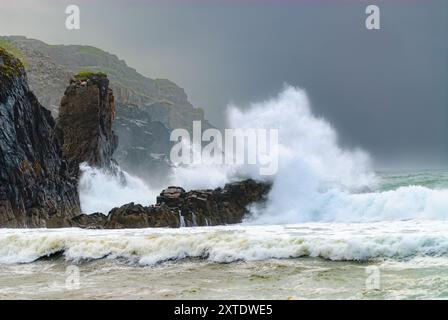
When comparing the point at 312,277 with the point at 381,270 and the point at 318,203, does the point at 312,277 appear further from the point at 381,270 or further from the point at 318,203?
the point at 318,203

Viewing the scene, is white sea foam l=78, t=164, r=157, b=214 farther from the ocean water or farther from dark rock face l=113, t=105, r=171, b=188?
dark rock face l=113, t=105, r=171, b=188

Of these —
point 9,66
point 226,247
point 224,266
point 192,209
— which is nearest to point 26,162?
point 9,66

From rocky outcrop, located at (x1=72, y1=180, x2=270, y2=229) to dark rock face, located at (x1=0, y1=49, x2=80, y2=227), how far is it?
4.70 meters

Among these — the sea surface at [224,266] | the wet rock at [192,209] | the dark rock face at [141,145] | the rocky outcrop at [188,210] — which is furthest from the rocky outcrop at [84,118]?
the dark rock face at [141,145]

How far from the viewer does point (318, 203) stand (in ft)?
112

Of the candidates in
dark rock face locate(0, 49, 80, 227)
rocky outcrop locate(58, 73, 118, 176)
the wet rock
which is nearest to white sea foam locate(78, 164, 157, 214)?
rocky outcrop locate(58, 73, 118, 176)

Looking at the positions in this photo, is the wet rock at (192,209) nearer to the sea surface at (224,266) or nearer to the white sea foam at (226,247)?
the sea surface at (224,266)

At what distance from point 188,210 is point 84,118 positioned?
77.0 feet

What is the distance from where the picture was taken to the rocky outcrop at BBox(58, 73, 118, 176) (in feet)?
168

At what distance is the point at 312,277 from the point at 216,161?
3771cm

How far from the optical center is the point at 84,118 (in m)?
51.8

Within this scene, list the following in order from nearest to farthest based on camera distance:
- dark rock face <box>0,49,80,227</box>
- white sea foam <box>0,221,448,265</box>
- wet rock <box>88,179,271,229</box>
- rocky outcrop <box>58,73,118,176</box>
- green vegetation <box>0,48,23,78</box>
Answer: white sea foam <box>0,221,448,265</box> < wet rock <box>88,179,271,229</box> < dark rock face <box>0,49,80,227</box> < green vegetation <box>0,48,23,78</box> < rocky outcrop <box>58,73,118,176</box>

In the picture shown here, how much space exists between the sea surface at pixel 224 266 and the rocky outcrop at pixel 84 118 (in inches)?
1239
